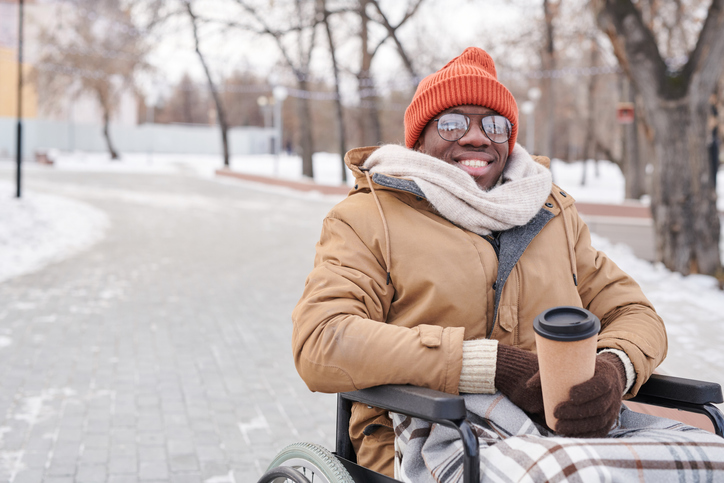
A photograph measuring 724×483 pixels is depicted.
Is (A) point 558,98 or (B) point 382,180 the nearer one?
(B) point 382,180

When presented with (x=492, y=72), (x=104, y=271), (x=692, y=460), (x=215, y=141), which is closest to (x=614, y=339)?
(x=692, y=460)

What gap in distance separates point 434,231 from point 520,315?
0.35 meters

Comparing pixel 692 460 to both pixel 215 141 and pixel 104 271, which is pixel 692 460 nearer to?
pixel 104 271

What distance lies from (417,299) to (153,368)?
3336 millimetres

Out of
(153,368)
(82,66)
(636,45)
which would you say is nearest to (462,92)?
(153,368)

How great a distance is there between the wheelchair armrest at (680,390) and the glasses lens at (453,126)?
36.0 inches

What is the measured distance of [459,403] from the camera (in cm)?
171

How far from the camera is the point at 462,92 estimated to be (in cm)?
235

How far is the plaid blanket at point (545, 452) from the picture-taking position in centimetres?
161

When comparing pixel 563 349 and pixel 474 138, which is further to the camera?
pixel 474 138

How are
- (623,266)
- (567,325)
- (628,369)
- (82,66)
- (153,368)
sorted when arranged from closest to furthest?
(567,325) < (628,369) < (153,368) < (623,266) < (82,66)

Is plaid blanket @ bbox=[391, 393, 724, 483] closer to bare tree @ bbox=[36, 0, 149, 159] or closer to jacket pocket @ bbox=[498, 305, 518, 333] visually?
jacket pocket @ bbox=[498, 305, 518, 333]

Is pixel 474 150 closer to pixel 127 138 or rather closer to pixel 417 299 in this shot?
pixel 417 299

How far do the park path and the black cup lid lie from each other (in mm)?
2221
